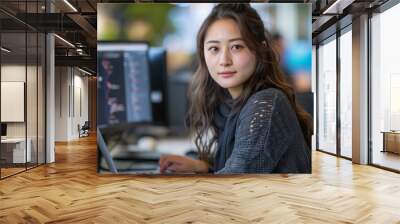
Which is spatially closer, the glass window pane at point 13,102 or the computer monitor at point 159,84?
the computer monitor at point 159,84

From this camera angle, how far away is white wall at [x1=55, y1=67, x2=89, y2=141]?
15.5 metres

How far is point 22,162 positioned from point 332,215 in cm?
553

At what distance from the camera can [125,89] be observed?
493cm

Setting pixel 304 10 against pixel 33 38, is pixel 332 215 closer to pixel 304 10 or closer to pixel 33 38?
pixel 304 10

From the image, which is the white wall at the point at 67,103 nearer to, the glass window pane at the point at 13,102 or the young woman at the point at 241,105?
the glass window pane at the point at 13,102

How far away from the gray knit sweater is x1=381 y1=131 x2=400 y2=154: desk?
2942 millimetres

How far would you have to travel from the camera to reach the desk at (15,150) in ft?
21.2

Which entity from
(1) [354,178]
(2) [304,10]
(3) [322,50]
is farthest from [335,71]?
(2) [304,10]

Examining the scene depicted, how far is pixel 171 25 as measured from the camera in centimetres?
492

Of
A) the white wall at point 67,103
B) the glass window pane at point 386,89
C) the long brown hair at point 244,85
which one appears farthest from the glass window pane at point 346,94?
the white wall at point 67,103

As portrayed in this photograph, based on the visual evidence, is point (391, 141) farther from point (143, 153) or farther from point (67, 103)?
point (67, 103)

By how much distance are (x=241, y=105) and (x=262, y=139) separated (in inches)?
19.3

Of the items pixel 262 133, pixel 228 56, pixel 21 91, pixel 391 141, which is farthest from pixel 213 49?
pixel 391 141

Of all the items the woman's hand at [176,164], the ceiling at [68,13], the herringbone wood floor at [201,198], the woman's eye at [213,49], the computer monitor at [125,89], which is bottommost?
the herringbone wood floor at [201,198]
